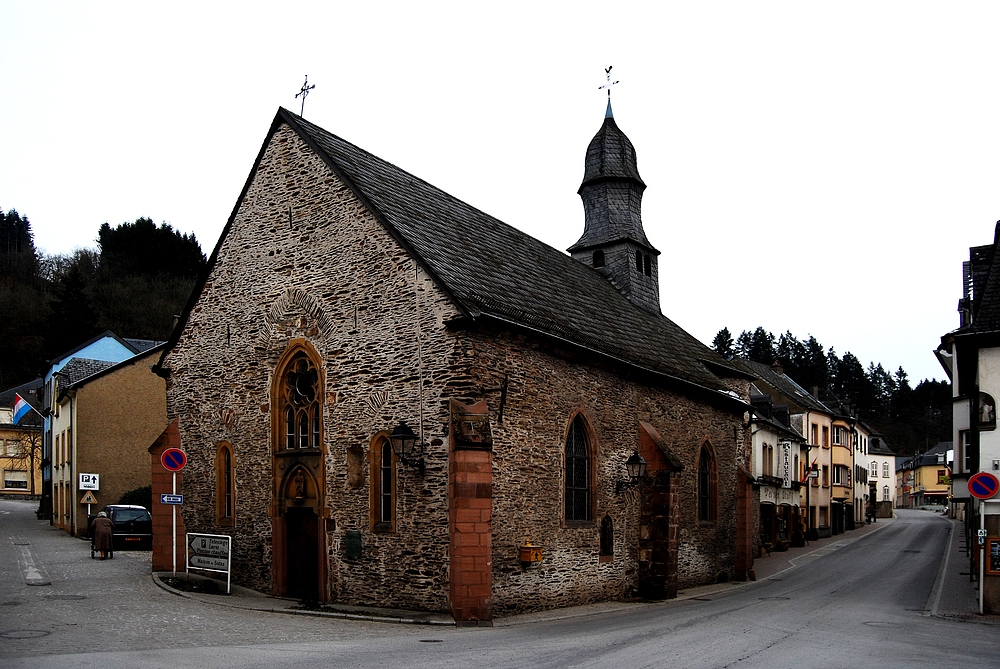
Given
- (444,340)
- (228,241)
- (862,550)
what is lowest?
(862,550)

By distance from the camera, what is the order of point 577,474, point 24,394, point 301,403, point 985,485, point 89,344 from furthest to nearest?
point 24,394 < point 89,344 < point 577,474 < point 301,403 < point 985,485

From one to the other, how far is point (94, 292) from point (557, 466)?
2294 inches

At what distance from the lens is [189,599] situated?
16891 mm

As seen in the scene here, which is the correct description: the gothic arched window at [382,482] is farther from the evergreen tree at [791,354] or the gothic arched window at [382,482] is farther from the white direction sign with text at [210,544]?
the evergreen tree at [791,354]

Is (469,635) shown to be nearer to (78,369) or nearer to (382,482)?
(382,482)

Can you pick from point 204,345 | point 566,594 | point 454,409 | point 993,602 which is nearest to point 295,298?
point 204,345

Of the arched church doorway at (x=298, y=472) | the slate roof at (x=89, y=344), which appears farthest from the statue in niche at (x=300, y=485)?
the slate roof at (x=89, y=344)

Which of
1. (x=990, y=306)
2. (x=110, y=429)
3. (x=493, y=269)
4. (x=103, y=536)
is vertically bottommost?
(x=103, y=536)

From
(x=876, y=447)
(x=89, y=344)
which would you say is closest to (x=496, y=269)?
(x=89, y=344)

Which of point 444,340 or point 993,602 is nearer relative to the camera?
point 444,340

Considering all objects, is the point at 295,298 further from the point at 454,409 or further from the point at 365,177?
the point at 454,409

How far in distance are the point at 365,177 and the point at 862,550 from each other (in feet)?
107

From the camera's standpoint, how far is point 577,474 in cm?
1941

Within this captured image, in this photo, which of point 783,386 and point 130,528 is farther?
point 783,386
